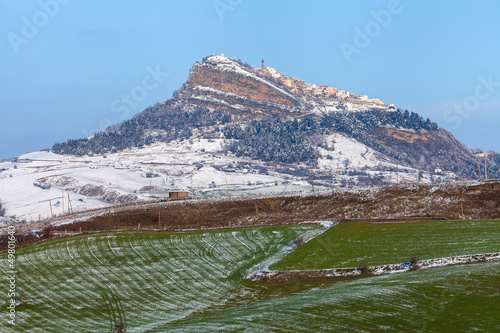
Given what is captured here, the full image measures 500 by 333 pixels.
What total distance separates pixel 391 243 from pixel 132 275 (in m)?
26.1

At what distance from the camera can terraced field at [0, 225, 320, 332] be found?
4425cm

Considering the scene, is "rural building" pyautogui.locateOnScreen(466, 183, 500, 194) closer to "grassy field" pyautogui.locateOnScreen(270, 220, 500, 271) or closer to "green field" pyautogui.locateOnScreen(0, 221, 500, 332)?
"grassy field" pyautogui.locateOnScreen(270, 220, 500, 271)

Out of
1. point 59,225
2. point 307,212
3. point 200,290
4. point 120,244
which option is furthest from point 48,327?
point 307,212

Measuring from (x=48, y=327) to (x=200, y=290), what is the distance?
14.0 metres

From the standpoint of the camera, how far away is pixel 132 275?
58188mm

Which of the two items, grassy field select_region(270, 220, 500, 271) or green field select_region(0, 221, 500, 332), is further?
grassy field select_region(270, 220, 500, 271)

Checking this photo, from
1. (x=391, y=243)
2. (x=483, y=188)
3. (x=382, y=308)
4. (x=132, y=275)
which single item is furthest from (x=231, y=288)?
(x=483, y=188)

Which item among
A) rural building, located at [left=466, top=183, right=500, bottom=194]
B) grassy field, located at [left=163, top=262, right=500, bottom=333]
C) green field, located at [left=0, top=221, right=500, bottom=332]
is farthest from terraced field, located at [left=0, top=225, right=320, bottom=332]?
rural building, located at [left=466, top=183, right=500, bottom=194]

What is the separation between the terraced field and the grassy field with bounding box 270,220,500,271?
173 inches

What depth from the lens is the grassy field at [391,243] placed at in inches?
2175

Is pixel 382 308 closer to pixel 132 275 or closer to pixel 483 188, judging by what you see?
pixel 132 275

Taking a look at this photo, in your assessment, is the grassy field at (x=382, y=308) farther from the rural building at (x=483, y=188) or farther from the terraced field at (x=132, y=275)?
the rural building at (x=483, y=188)

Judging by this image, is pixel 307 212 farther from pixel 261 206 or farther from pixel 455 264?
pixel 455 264

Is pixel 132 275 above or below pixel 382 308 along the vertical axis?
above
